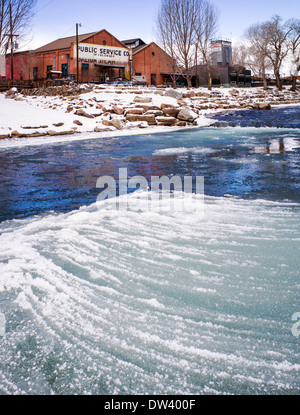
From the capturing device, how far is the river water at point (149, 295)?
177cm

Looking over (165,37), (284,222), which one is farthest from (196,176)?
(165,37)

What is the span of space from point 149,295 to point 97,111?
1866 cm

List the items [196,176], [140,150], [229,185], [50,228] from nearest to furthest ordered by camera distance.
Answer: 1. [50,228]
2. [229,185]
3. [196,176]
4. [140,150]

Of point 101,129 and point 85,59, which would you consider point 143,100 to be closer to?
point 101,129

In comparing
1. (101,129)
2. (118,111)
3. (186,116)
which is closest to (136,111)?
(118,111)

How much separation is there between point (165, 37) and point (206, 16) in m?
4.99

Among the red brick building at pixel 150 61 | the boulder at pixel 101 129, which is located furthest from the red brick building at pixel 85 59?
the boulder at pixel 101 129

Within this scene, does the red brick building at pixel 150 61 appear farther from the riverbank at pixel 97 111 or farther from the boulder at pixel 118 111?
the boulder at pixel 118 111

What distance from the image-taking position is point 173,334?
2068mm

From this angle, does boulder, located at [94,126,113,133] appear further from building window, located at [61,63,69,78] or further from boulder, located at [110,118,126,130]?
building window, located at [61,63,69,78]

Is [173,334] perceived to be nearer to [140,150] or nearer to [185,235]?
[185,235]

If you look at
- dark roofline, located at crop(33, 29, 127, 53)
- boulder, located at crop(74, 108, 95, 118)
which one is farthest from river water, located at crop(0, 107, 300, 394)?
dark roofline, located at crop(33, 29, 127, 53)

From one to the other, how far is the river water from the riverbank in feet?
39.2

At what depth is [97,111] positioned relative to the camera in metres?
19.8
